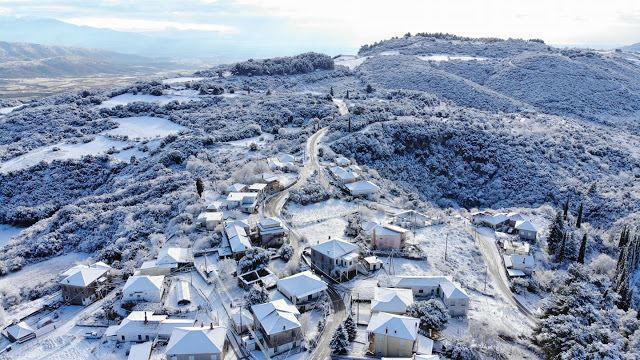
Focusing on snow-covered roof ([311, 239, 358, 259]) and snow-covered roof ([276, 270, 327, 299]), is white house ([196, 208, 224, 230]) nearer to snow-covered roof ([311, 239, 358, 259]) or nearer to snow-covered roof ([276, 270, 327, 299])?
snow-covered roof ([311, 239, 358, 259])

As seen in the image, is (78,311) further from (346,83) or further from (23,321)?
(346,83)

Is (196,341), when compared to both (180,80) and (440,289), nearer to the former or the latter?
(440,289)

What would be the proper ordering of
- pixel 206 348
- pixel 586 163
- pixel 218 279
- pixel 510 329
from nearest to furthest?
pixel 206 348, pixel 510 329, pixel 218 279, pixel 586 163

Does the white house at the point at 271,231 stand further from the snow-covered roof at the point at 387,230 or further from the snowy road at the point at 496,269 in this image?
the snowy road at the point at 496,269

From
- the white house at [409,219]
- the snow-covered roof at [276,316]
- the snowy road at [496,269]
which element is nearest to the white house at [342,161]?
the white house at [409,219]

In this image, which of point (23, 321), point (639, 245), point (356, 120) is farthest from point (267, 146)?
point (639, 245)

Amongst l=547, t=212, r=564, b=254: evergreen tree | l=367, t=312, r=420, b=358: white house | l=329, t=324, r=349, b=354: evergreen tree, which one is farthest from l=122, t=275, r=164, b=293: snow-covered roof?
l=547, t=212, r=564, b=254: evergreen tree

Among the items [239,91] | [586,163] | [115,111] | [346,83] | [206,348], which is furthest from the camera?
[346,83]
